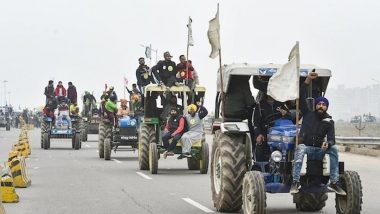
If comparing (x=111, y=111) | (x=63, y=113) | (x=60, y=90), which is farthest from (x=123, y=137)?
(x=60, y=90)

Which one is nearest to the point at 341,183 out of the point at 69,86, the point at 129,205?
the point at 129,205

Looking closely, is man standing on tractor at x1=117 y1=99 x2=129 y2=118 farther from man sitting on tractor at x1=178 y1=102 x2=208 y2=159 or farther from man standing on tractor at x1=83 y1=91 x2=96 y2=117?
man standing on tractor at x1=83 y1=91 x2=96 y2=117

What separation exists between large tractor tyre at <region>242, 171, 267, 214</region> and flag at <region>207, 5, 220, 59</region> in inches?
129

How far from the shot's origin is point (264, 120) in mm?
13648

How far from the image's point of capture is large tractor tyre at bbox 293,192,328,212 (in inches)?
Result: 568

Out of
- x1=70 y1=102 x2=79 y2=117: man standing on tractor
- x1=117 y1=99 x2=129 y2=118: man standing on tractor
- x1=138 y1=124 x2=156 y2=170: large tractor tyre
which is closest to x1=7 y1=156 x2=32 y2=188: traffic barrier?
x1=138 y1=124 x2=156 y2=170: large tractor tyre

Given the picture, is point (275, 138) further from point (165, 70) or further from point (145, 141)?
point (165, 70)

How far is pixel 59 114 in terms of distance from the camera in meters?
40.9

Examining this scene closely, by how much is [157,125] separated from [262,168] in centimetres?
1195

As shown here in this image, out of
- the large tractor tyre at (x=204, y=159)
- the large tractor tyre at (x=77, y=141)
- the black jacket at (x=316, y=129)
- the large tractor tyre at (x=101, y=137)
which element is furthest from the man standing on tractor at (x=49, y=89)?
the black jacket at (x=316, y=129)

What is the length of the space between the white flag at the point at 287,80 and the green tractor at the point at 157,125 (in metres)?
11.4

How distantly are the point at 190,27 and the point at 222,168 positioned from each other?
43.4 ft

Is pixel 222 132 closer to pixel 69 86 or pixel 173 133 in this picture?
pixel 173 133

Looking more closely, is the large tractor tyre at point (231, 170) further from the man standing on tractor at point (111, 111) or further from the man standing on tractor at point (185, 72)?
the man standing on tractor at point (111, 111)
